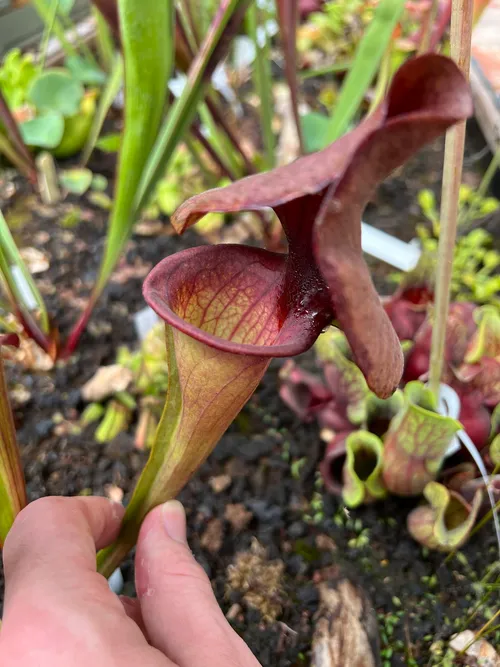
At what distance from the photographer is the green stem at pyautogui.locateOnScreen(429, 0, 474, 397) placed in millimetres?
449

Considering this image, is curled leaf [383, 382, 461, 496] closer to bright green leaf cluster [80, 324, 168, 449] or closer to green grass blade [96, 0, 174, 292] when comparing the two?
bright green leaf cluster [80, 324, 168, 449]

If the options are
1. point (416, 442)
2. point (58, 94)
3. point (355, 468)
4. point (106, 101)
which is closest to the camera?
point (416, 442)

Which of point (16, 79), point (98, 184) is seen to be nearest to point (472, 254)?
point (98, 184)

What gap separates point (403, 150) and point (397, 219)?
48.5 inches

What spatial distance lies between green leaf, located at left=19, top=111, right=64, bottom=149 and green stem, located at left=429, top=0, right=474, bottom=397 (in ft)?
3.43

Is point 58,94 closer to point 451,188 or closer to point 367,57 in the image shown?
point 367,57

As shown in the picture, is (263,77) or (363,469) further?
(263,77)

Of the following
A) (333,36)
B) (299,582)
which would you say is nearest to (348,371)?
(299,582)

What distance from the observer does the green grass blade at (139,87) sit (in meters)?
0.65

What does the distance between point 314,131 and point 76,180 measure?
2.03 ft

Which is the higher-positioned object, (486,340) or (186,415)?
(186,415)

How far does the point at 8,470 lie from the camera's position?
586 millimetres

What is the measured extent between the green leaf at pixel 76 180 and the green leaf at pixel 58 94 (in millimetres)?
145

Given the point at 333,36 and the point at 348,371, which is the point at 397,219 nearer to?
the point at 348,371
